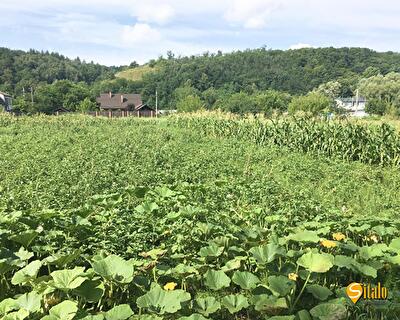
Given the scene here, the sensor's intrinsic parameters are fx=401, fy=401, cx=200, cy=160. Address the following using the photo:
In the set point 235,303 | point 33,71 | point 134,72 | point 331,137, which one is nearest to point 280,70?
point 134,72

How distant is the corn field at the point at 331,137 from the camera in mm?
10391

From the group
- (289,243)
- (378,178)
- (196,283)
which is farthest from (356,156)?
(196,283)

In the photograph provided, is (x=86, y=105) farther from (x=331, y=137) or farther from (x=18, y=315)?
(x=18, y=315)

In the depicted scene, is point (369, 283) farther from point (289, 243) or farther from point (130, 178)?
point (130, 178)

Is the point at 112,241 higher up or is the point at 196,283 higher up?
the point at 112,241

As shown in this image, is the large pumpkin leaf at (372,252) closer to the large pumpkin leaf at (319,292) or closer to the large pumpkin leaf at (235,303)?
the large pumpkin leaf at (319,292)

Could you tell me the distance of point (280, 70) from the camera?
9619 centimetres

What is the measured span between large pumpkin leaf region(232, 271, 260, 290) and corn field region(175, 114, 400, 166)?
824 centimetres

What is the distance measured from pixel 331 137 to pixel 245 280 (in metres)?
9.53

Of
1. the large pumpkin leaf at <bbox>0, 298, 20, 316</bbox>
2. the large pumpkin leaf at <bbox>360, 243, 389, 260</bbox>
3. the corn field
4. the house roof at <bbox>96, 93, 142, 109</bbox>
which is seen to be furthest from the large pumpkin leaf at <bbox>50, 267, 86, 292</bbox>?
the house roof at <bbox>96, 93, 142, 109</bbox>

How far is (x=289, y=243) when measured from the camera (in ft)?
12.2

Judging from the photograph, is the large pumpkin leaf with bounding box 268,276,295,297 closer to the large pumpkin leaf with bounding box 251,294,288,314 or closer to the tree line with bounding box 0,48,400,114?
the large pumpkin leaf with bounding box 251,294,288,314

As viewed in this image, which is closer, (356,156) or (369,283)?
(369,283)

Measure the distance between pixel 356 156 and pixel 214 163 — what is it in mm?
4633
